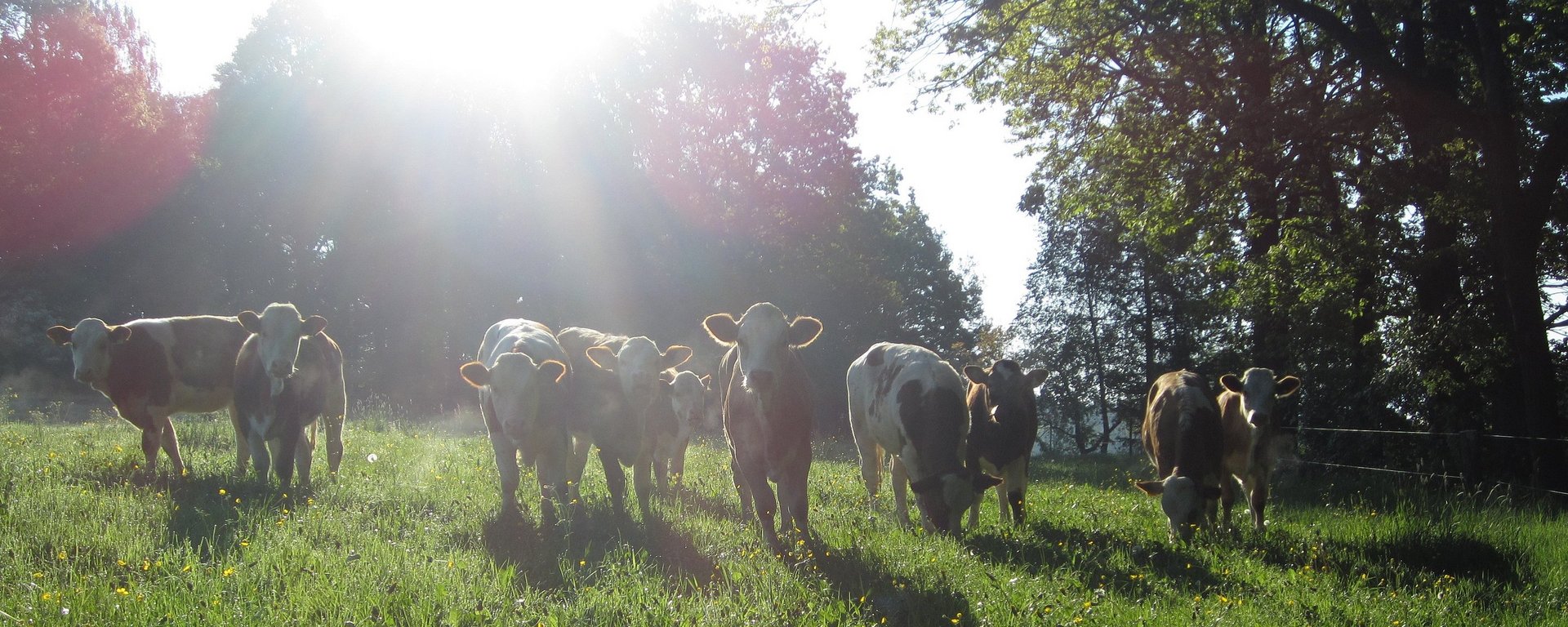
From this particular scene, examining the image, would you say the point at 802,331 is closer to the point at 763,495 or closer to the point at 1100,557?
the point at 763,495

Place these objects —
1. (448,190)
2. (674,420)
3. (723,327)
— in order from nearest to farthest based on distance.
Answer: (723,327), (674,420), (448,190)

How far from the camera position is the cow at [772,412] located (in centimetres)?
776

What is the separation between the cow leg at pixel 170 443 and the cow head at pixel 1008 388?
323 inches

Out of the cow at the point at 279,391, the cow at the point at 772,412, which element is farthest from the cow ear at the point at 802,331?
the cow at the point at 279,391

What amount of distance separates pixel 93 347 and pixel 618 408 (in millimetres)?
5954

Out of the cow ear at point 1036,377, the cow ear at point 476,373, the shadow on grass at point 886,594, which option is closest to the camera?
the shadow on grass at point 886,594

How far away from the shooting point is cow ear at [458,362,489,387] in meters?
9.12

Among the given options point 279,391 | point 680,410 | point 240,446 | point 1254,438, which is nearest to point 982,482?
point 1254,438

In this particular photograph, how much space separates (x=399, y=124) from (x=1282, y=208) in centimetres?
2121

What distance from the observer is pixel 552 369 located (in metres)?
9.34

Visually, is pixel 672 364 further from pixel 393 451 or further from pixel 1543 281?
pixel 1543 281

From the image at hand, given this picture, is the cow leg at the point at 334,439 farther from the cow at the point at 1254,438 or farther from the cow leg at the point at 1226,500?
the cow at the point at 1254,438

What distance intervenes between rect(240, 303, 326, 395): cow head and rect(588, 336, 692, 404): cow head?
2979mm

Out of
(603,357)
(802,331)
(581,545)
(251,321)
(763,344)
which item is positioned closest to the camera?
(581,545)
